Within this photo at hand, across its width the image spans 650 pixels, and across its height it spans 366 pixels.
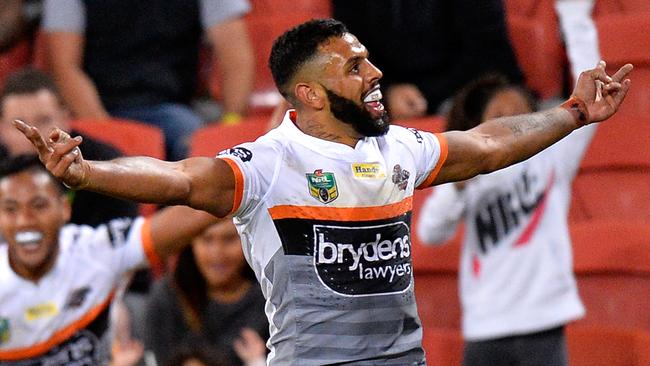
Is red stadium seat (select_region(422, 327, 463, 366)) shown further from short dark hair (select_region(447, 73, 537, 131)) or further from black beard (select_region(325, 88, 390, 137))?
black beard (select_region(325, 88, 390, 137))

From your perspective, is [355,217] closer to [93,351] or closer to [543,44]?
[93,351]

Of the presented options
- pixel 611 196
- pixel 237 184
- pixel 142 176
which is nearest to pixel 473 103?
pixel 611 196

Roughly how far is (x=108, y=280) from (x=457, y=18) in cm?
205

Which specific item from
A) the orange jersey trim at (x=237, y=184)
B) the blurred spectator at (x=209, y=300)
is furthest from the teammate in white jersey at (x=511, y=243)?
the orange jersey trim at (x=237, y=184)

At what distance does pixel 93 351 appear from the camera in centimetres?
475

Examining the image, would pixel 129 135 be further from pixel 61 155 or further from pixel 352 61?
pixel 61 155

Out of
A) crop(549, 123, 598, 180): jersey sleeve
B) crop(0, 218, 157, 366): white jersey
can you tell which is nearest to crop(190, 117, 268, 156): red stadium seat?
crop(0, 218, 157, 366): white jersey

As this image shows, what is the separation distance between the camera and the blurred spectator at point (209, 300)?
16.4ft

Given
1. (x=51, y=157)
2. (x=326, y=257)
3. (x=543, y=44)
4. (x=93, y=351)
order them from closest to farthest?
(x=51, y=157), (x=326, y=257), (x=93, y=351), (x=543, y=44)

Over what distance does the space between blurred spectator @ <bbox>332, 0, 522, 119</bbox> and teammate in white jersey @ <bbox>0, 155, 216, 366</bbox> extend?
1.55 metres

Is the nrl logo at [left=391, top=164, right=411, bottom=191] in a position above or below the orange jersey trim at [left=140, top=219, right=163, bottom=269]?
above

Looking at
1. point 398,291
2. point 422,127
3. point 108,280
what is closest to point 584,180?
point 422,127

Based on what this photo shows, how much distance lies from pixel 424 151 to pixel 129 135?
98.5 inches

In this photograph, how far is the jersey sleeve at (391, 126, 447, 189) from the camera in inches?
140
